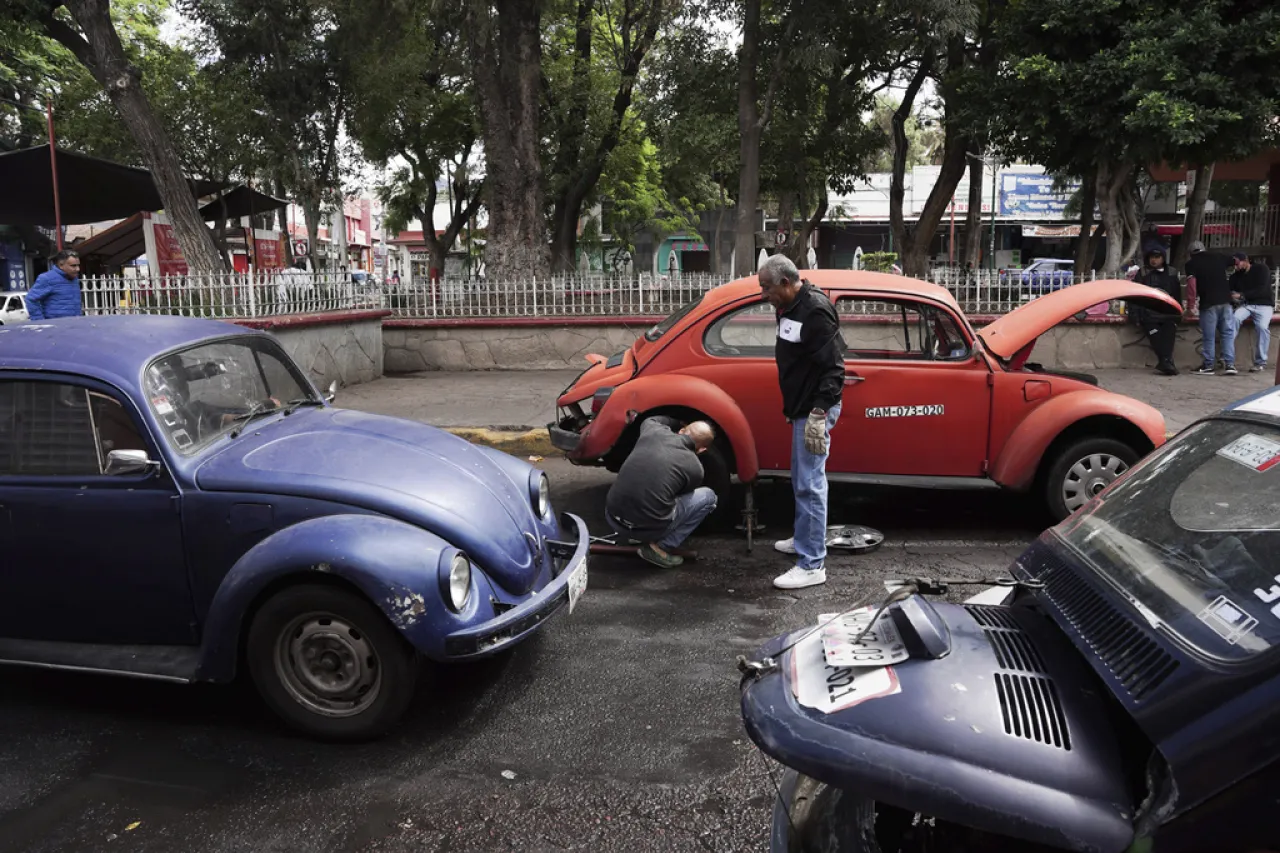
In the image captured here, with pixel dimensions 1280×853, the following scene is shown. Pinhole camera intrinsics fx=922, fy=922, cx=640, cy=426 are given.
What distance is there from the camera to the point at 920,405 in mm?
6000

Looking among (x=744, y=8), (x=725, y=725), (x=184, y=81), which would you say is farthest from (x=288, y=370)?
(x=184, y=81)

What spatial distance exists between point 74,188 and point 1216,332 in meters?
18.5

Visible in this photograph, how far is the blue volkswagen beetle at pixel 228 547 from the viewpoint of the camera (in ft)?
11.2

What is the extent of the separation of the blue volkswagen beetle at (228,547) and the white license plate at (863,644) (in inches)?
61.8

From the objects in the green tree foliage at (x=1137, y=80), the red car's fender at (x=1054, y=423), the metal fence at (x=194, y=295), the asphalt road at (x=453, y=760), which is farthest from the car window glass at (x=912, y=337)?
the metal fence at (x=194, y=295)

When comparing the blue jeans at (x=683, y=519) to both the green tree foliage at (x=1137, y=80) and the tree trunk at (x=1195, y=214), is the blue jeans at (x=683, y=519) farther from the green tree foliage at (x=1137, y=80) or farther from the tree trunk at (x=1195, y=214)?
the tree trunk at (x=1195, y=214)

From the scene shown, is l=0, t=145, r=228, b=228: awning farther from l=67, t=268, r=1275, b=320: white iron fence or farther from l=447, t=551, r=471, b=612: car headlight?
l=447, t=551, r=471, b=612: car headlight

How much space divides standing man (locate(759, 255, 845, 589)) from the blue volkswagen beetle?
5.41ft

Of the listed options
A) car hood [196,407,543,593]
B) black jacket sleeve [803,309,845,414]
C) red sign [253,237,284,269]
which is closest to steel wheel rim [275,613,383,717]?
car hood [196,407,543,593]

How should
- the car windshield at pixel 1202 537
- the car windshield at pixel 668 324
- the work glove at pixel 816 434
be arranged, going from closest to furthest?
the car windshield at pixel 1202 537 → the work glove at pixel 816 434 → the car windshield at pixel 668 324

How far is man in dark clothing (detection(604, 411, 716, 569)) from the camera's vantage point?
5.24 metres

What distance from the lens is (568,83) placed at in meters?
20.9

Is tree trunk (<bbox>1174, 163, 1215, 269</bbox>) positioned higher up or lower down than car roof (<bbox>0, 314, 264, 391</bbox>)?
higher up

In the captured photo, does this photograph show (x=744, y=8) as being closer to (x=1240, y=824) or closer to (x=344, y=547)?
(x=344, y=547)
